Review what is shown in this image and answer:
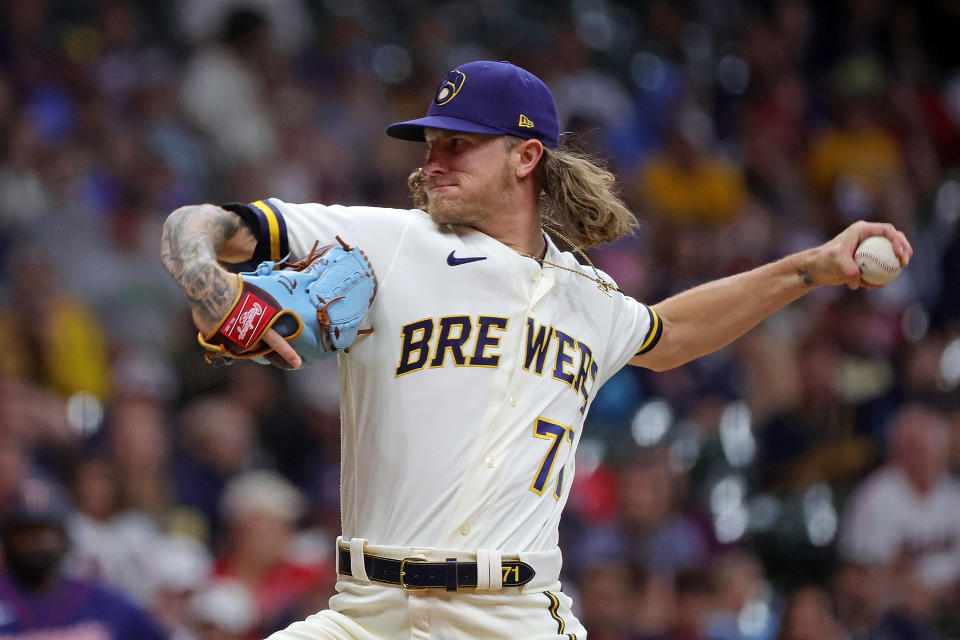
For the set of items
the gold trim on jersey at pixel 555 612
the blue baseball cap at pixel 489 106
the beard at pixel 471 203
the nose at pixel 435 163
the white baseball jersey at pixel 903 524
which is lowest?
the white baseball jersey at pixel 903 524

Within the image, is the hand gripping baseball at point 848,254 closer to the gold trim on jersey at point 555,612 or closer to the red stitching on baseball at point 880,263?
the red stitching on baseball at point 880,263

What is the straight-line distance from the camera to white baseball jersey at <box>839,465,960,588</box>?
7.36 metres

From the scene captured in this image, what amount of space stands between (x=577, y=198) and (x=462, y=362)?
0.68 meters

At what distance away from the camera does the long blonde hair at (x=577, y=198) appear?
3.74m

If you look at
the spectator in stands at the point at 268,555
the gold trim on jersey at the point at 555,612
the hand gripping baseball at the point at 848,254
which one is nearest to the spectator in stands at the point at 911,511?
the spectator in stands at the point at 268,555

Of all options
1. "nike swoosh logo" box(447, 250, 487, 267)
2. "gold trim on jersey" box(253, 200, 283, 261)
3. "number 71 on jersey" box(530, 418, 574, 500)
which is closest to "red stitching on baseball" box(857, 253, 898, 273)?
"number 71 on jersey" box(530, 418, 574, 500)

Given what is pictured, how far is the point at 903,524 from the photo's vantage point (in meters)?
7.45

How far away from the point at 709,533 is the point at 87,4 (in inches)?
209

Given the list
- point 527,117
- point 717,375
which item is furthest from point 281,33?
point 527,117

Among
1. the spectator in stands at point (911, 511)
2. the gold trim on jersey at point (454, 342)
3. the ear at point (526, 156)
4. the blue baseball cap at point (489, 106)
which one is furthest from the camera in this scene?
the spectator in stands at point (911, 511)

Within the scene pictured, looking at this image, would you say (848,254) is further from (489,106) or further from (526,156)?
(489,106)

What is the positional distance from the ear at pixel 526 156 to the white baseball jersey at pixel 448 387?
0.76 feet

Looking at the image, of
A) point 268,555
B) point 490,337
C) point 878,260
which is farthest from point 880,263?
point 268,555

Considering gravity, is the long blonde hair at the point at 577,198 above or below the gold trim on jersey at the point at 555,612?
above
